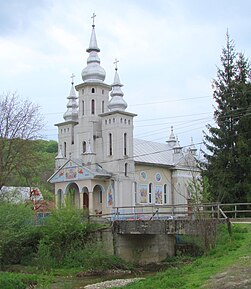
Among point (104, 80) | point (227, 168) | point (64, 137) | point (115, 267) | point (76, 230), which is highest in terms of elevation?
point (104, 80)

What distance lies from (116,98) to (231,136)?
1728 cm

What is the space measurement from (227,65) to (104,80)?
17740 mm

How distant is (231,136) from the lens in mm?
38688

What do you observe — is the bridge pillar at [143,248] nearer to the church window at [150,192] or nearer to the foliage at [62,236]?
the foliage at [62,236]

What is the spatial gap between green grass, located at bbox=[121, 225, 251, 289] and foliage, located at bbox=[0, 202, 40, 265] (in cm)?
1379

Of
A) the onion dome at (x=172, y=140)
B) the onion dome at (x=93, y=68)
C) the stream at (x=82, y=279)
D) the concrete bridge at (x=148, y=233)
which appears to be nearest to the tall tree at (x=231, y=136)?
the concrete bridge at (x=148, y=233)

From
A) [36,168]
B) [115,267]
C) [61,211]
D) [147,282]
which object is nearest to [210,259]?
[147,282]

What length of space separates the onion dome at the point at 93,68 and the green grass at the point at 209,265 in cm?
3164

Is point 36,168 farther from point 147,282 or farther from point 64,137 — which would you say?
point 147,282

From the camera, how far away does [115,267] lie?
3250cm

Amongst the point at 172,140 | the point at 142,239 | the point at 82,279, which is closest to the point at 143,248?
the point at 142,239

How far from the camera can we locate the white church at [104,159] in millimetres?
50500

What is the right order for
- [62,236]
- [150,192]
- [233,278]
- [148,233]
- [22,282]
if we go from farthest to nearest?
[150,192]
[62,236]
[148,233]
[22,282]
[233,278]

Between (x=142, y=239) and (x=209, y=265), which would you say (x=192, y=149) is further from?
(x=209, y=265)
